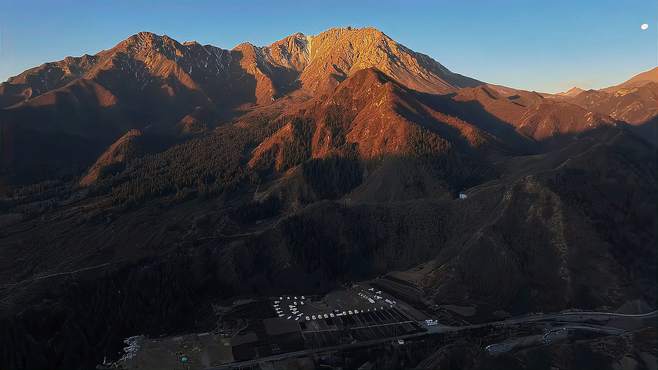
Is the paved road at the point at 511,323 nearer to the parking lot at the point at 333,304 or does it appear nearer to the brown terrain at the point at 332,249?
the brown terrain at the point at 332,249

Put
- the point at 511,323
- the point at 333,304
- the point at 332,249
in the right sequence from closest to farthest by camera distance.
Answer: the point at 511,323 < the point at 333,304 < the point at 332,249

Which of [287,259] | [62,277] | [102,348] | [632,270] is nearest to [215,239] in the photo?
[287,259]

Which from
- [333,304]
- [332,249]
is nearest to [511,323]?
[333,304]

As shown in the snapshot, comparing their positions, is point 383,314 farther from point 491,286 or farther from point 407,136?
point 407,136

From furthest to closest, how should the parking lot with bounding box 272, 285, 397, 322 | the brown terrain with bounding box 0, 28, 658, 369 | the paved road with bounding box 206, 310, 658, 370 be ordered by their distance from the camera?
1. the parking lot with bounding box 272, 285, 397, 322
2. the brown terrain with bounding box 0, 28, 658, 369
3. the paved road with bounding box 206, 310, 658, 370

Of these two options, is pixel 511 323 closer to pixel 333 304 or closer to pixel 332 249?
pixel 333 304

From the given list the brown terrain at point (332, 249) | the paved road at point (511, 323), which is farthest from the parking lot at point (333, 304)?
the paved road at point (511, 323)

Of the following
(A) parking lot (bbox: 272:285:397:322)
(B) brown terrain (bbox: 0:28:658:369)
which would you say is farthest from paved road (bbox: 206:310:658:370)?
(A) parking lot (bbox: 272:285:397:322)

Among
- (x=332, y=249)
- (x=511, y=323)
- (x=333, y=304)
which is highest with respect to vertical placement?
(x=332, y=249)

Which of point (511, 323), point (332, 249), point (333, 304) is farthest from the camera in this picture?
point (332, 249)

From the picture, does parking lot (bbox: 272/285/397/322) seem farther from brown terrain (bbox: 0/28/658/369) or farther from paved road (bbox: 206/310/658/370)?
paved road (bbox: 206/310/658/370)

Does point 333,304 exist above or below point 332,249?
below
